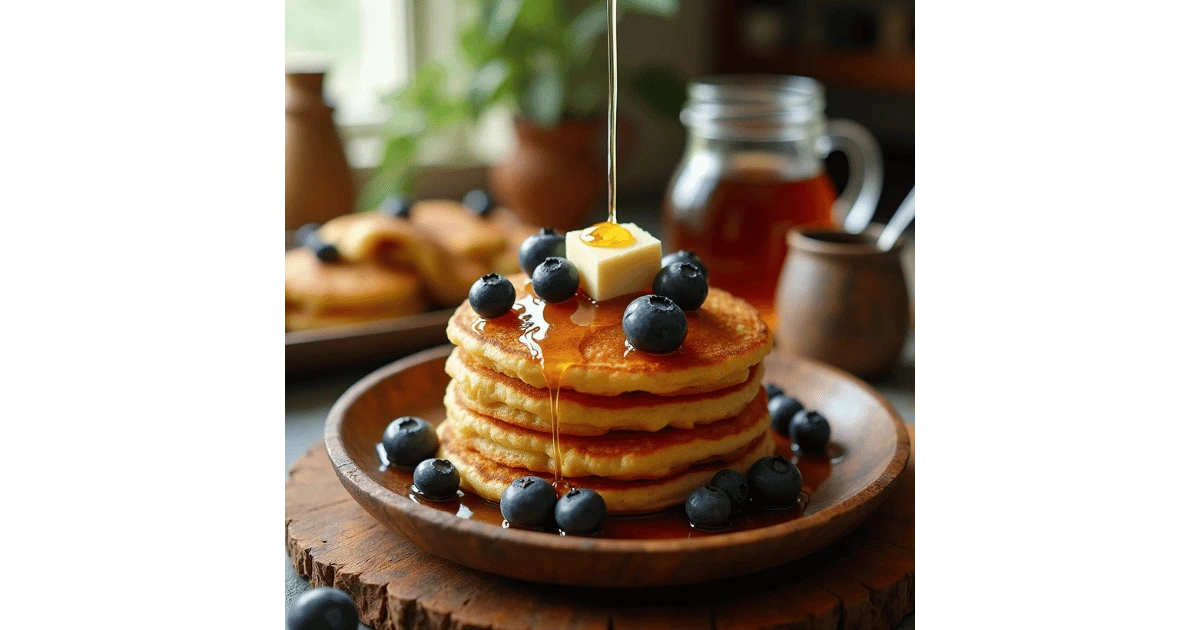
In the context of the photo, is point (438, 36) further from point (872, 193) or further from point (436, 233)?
point (872, 193)

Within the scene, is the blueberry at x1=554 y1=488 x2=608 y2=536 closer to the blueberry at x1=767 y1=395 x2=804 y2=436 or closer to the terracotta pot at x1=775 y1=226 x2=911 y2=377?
the blueberry at x1=767 y1=395 x2=804 y2=436

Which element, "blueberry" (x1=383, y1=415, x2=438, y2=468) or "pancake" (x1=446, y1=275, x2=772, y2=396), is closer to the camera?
"pancake" (x1=446, y1=275, x2=772, y2=396)

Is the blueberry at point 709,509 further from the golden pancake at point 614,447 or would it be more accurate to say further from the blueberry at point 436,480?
the blueberry at point 436,480

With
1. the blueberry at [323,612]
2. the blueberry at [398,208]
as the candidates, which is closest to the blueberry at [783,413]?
the blueberry at [323,612]

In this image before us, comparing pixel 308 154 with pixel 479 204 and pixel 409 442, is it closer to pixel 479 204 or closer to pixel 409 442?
pixel 479 204

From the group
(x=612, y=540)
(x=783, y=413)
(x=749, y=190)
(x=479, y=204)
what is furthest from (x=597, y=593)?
(x=479, y=204)

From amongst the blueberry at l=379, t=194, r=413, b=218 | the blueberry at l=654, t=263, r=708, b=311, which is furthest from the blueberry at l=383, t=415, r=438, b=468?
the blueberry at l=379, t=194, r=413, b=218
